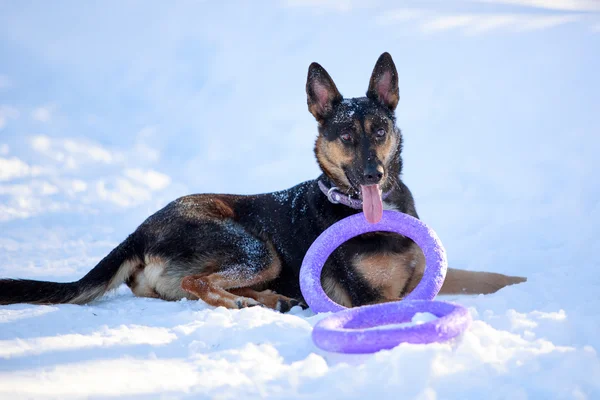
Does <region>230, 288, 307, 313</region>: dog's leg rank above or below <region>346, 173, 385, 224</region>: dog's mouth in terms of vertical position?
below

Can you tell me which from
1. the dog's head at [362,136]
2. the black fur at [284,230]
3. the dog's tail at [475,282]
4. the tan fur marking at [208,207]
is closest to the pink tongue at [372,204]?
the dog's head at [362,136]

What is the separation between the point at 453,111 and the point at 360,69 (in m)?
2.42

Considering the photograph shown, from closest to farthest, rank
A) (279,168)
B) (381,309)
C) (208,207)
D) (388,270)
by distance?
(381,309) < (388,270) < (208,207) < (279,168)

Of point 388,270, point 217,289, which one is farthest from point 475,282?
point 217,289

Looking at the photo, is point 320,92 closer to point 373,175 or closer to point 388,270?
point 373,175

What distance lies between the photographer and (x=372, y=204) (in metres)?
4.56

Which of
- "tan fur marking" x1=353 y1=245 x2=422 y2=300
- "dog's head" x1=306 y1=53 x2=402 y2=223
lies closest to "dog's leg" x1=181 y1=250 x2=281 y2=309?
"tan fur marking" x1=353 y1=245 x2=422 y2=300

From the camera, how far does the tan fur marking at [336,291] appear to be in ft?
15.9

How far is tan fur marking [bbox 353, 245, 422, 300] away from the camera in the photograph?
15.1 ft

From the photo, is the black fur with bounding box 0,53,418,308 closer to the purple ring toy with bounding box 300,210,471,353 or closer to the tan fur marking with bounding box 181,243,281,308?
the tan fur marking with bounding box 181,243,281,308

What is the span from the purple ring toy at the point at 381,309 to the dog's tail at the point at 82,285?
163cm

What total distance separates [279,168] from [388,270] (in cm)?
719

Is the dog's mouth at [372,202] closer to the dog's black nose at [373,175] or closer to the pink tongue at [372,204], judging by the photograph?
the pink tongue at [372,204]

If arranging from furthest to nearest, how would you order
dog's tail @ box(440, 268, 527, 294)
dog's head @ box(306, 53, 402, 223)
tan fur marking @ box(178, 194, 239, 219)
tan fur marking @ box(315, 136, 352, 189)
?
tan fur marking @ box(178, 194, 239, 219) < dog's tail @ box(440, 268, 527, 294) < tan fur marking @ box(315, 136, 352, 189) < dog's head @ box(306, 53, 402, 223)
